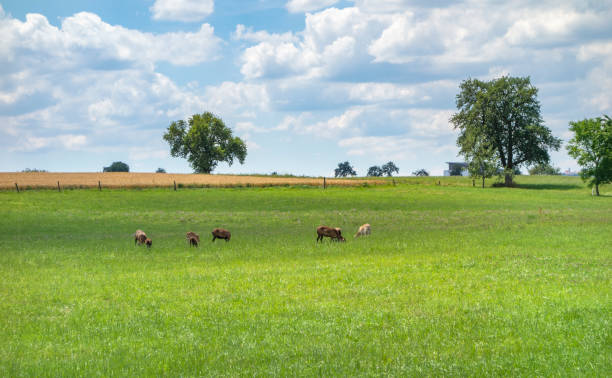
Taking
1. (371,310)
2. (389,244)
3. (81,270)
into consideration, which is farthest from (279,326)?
(389,244)

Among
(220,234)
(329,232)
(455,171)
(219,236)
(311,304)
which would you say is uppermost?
(455,171)

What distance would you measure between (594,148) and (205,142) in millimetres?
77974

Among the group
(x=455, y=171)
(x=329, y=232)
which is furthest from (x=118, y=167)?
(x=329, y=232)

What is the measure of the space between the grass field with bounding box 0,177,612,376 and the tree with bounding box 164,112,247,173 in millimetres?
83875

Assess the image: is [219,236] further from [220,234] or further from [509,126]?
[509,126]

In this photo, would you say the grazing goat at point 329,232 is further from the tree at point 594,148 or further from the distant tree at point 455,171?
the distant tree at point 455,171

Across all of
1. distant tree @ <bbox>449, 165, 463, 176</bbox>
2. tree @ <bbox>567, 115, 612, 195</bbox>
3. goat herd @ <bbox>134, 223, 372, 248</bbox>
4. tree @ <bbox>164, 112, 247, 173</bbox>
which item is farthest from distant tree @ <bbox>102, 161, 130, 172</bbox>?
goat herd @ <bbox>134, 223, 372, 248</bbox>

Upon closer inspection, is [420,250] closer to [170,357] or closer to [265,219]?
[170,357]

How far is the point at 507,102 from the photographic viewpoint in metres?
103

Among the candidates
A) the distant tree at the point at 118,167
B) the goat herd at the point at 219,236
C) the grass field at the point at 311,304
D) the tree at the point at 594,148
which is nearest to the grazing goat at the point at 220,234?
the goat herd at the point at 219,236

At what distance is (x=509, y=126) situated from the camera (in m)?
103

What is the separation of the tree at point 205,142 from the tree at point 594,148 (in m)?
69.7

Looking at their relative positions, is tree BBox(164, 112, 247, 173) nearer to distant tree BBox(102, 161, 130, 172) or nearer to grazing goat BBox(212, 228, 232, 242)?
distant tree BBox(102, 161, 130, 172)

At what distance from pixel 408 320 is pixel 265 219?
113 feet
